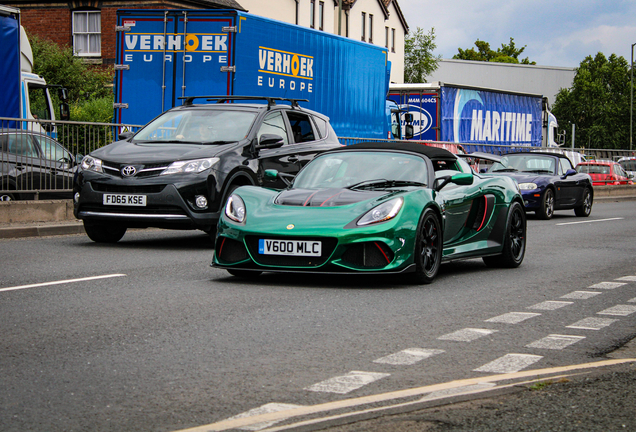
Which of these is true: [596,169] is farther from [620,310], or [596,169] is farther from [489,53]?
[489,53]

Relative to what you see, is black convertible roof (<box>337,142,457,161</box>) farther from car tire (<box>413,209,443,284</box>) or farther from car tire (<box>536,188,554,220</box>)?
car tire (<box>536,188,554,220</box>)

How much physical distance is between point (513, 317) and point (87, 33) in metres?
36.3

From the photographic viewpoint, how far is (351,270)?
7750mm

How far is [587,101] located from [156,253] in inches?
2903

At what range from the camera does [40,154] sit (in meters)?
14.5

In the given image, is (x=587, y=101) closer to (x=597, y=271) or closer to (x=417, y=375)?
(x=597, y=271)

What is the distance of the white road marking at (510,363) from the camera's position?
16.0ft

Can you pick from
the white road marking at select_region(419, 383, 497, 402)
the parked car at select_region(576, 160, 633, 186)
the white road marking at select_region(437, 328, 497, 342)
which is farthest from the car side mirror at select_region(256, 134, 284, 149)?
the parked car at select_region(576, 160, 633, 186)

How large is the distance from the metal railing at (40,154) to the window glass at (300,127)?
424cm

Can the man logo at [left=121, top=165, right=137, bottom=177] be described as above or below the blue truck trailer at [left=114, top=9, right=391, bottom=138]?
below

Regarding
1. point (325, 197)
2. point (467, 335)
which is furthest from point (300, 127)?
point (467, 335)

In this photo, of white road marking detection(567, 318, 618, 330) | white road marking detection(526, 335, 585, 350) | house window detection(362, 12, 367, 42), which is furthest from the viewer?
house window detection(362, 12, 367, 42)

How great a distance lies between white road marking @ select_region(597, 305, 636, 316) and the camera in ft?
23.1

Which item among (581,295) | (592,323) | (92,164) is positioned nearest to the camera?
(592,323)
